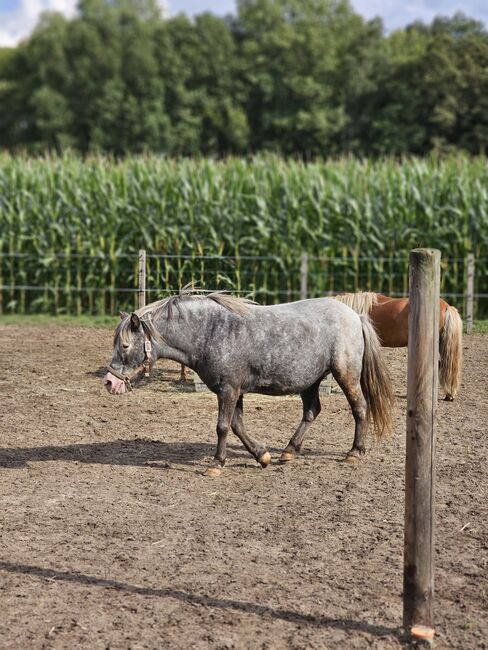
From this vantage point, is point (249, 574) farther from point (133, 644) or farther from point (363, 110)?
point (363, 110)

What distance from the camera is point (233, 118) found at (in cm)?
4428

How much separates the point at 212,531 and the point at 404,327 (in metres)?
4.76

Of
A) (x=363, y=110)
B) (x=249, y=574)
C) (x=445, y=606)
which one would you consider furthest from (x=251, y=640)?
(x=363, y=110)

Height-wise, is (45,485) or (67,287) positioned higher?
(67,287)

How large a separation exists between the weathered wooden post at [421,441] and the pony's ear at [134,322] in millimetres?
3144

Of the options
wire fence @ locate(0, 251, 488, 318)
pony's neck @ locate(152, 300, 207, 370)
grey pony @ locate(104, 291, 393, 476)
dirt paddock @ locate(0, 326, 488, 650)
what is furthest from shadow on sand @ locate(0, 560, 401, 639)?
wire fence @ locate(0, 251, 488, 318)

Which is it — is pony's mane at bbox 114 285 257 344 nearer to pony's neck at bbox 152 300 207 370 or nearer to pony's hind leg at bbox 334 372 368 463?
pony's neck at bbox 152 300 207 370

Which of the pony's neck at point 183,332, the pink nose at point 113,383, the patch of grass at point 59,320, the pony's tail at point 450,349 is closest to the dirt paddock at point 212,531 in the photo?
the pony's tail at point 450,349

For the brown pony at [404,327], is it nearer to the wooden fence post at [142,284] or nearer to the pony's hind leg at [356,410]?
the pony's hind leg at [356,410]

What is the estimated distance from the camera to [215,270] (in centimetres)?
1756

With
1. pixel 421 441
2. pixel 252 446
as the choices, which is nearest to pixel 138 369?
pixel 252 446

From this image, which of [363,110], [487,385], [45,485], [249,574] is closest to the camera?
[249,574]

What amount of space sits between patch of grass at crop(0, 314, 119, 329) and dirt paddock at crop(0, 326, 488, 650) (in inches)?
245

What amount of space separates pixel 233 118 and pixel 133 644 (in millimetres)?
41602
